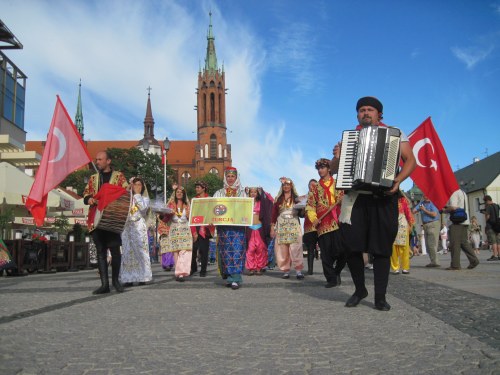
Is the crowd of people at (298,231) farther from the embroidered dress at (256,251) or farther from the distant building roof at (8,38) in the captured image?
the distant building roof at (8,38)

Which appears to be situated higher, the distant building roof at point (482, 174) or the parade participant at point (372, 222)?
the distant building roof at point (482, 174)

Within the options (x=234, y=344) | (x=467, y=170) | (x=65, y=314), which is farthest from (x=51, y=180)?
(x=467, y=170)

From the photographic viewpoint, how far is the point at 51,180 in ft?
31.1

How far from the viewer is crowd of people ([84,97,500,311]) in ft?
18.2

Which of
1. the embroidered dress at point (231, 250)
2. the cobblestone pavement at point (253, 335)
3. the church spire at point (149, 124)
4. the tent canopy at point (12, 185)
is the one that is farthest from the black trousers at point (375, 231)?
the church spire at point (149, 124)

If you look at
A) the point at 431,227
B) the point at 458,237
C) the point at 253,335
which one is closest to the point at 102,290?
the point at 253,335

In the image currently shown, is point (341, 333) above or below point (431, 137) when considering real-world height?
below

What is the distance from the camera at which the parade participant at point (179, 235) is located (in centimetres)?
1053

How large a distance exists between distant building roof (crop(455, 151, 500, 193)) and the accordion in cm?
6719

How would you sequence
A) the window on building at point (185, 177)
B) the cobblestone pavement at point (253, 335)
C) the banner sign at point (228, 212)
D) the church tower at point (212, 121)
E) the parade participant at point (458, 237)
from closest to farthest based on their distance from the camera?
1. the cobblestone pavement at point (253, 335)
2. the banner sign at point (228, 212)
3. the parade participant at point (458, 237)
4. the church tower at point (212, 121)
5. the window on building at point (185, 177)

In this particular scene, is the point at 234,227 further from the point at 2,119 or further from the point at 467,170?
the point at 467,170

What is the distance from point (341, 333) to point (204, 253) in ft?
27.2

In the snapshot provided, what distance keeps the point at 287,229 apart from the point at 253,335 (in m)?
7.07

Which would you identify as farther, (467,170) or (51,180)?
(467,170)
